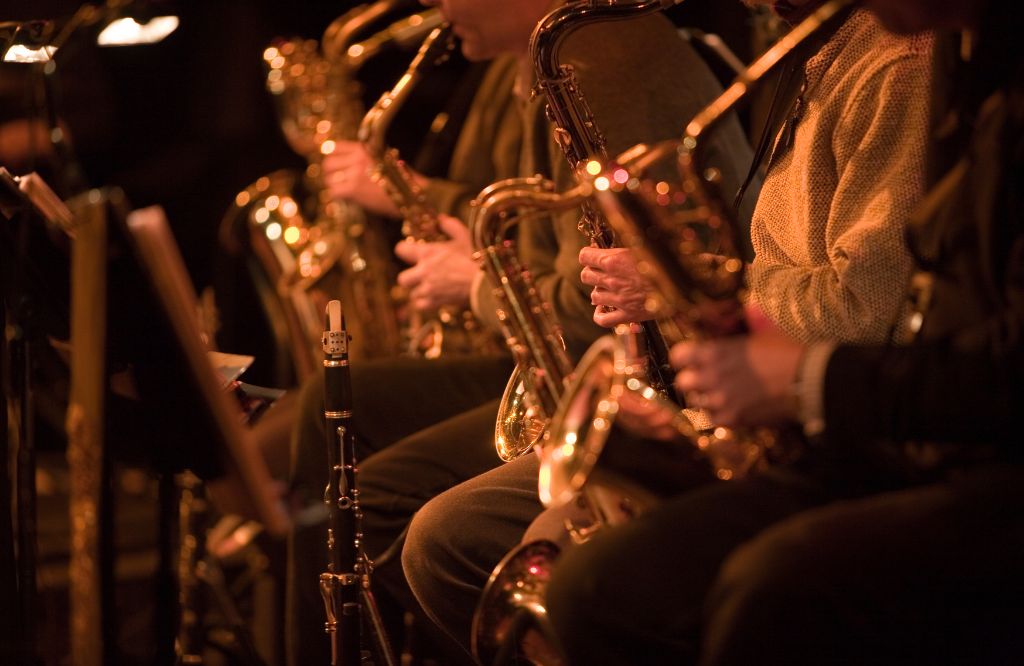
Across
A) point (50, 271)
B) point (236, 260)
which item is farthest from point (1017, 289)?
point (236, 260)

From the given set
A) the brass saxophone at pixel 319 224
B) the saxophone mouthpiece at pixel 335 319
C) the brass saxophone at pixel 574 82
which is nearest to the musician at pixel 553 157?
the brass saxophone at pixel 574 82

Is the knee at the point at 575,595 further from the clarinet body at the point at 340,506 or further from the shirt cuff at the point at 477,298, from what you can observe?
the shirt cuff at the point at 477,298

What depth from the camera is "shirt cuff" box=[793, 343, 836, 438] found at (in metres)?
1.40

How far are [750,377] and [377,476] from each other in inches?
53.3

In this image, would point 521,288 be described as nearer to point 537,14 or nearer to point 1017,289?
point 1017,289

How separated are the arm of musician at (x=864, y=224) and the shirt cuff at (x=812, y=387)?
33 cm

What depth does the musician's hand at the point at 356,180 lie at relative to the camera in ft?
11.6

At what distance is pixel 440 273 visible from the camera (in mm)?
3037

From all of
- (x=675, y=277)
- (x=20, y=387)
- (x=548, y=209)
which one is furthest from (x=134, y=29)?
(x=675, y=277)

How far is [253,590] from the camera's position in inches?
151

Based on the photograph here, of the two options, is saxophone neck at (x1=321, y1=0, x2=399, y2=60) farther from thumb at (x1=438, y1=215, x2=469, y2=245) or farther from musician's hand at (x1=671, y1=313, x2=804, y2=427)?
musician's hand at (x1=671, y1=313, x2=804, y2=427)

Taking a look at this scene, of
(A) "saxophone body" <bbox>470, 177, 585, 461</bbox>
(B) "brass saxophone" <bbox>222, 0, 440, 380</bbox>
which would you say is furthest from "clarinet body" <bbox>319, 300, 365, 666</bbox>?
(B) "brass saxophone" <bbox>222, 0, 440, 380</bbox>

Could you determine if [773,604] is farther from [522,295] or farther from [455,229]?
[455,229]

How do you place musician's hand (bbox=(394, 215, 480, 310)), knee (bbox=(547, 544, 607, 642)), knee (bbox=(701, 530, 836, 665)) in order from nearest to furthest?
1. knee (bbox=(701, 530, 836, 665))
2. knee (bbox=(547, 544, 607, 642))
3. musician's hand (bbox=(394, 215, 480, 310))
